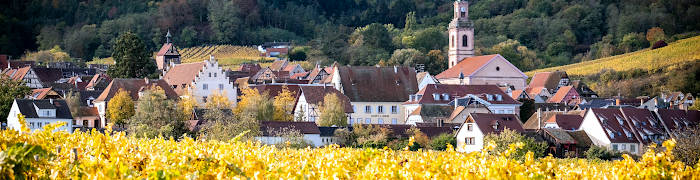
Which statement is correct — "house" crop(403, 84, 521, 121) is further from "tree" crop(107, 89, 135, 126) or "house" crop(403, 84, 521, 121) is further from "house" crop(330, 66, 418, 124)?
"tree" crop(107, 89, 135, 126)

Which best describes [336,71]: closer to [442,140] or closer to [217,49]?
[442,140]

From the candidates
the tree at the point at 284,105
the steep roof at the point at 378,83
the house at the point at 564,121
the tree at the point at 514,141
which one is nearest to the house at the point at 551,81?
the steep roof at the point at 378,83

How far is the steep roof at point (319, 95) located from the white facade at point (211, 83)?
592 cm

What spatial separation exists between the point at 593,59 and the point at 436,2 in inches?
1659

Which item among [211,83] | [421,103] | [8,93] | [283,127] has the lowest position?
[283,127]

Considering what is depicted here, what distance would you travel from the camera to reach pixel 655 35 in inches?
5561

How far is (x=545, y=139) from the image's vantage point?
6588 cm

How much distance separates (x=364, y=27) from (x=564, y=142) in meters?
87.1

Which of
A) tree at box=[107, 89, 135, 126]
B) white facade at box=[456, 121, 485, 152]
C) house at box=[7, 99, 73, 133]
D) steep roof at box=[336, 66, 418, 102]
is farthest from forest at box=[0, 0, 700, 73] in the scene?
white facade at box=[456, 121, 485, 152]

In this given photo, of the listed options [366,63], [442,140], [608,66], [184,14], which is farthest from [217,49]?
[442,140]

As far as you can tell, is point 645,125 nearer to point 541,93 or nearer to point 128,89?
point 541,93

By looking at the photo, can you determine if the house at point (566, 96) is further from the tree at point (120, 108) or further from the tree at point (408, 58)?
the tree at point (120, 108)

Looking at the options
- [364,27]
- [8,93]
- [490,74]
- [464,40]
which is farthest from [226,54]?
[8,93]

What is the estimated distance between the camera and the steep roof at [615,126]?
224 feet
